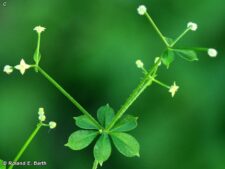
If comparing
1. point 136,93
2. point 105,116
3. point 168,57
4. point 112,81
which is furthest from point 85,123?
point 112,81

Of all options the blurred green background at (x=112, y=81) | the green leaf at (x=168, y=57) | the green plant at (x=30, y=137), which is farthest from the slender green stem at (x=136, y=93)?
the blurred green background at (x=112, y=81)

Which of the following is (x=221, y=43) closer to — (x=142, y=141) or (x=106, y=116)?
(x=142, y=141)

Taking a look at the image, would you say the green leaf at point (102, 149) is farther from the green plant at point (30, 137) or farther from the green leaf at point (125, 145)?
the green plant at point (30, 137)

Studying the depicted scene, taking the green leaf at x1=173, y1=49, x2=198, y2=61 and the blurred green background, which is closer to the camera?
the green leaf at x1=173, y1=49, x2=198, y2=61

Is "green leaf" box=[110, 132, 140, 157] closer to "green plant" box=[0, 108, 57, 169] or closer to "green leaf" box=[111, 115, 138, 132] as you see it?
"green leaf" box=[111, 115, 138, 132]

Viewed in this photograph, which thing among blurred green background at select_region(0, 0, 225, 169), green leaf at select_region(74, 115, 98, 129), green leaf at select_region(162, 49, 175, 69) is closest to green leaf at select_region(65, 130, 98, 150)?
green leaf at select_region(74, 115, 98, 129)

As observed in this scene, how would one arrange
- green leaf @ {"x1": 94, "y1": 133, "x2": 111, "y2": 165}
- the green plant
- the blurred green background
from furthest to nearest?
the blurred green background
green leaf @ {"x1": 94, "y1": 133, "x2": 111, "y2": 165}
the green plant
